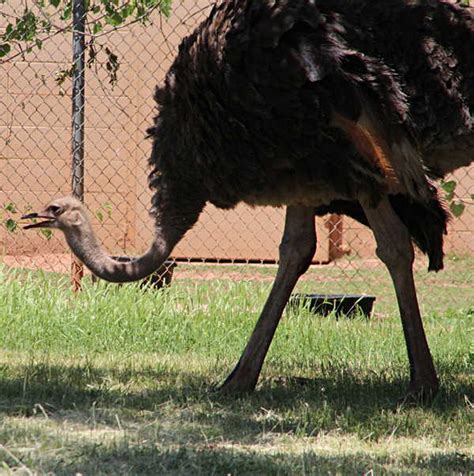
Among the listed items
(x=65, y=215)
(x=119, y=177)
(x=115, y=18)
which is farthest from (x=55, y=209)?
(x=119, y=177)

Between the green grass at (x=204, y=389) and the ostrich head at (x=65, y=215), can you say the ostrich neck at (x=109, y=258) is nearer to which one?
the ostrich head at (x=65, y=215)

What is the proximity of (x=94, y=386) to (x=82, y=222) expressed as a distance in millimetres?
801

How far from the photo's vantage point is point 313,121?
451 cm

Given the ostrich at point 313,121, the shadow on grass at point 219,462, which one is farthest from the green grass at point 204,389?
the ostrich at point 313,121

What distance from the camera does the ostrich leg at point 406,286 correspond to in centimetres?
489

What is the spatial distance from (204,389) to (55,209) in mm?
1078

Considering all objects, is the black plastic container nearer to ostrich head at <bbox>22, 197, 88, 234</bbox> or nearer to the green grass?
the green grass

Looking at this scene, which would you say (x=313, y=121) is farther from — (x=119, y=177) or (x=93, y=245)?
(x=119, y=177)

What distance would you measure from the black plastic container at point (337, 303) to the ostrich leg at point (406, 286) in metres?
2.55

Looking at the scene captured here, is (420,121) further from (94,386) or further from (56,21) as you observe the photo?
(56,21)

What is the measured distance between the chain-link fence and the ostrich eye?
4.96 meters

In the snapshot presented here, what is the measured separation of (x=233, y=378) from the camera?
502cm

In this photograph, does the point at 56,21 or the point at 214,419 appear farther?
the point at 56,21

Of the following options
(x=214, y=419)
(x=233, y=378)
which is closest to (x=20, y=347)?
(x=233, y=378)
